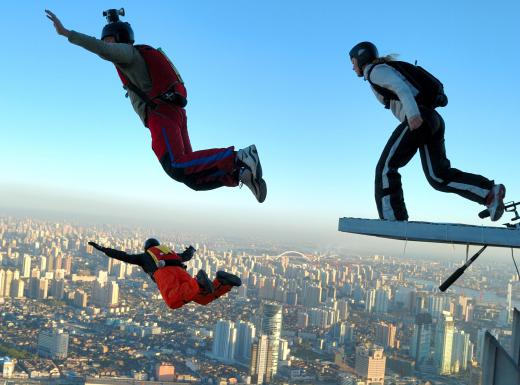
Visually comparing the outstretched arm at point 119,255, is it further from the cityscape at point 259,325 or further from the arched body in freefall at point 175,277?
the cityscape at point 259,325

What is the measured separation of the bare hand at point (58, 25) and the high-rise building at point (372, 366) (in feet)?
57.0

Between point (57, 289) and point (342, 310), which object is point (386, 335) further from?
point (57, 289)

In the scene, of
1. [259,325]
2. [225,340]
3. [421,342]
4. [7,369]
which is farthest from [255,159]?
[259,325]

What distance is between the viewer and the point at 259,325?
22.7 metres

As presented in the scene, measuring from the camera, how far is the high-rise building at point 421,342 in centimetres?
1911

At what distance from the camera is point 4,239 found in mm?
42125

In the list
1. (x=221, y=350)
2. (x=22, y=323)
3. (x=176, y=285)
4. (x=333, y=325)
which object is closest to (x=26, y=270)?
(x=22, y=323)

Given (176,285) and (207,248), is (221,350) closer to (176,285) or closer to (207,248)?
(207,248)

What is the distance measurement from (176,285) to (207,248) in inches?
1111

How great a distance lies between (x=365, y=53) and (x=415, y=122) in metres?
0.43

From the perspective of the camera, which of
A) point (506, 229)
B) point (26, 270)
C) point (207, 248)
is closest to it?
point (506, 229)

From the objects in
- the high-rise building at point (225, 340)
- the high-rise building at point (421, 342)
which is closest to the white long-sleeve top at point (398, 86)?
the high-rise building at point (421, 342)

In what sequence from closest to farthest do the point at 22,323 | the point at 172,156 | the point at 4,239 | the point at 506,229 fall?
the point at 506,229, the point at 172,156, the point at 22,323, the point at 4,239

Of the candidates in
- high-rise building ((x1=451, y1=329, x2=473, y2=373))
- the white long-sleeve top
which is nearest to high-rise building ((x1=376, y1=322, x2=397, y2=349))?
high-rise building ((x1=451, y1=329, x2=473, y2=373))
